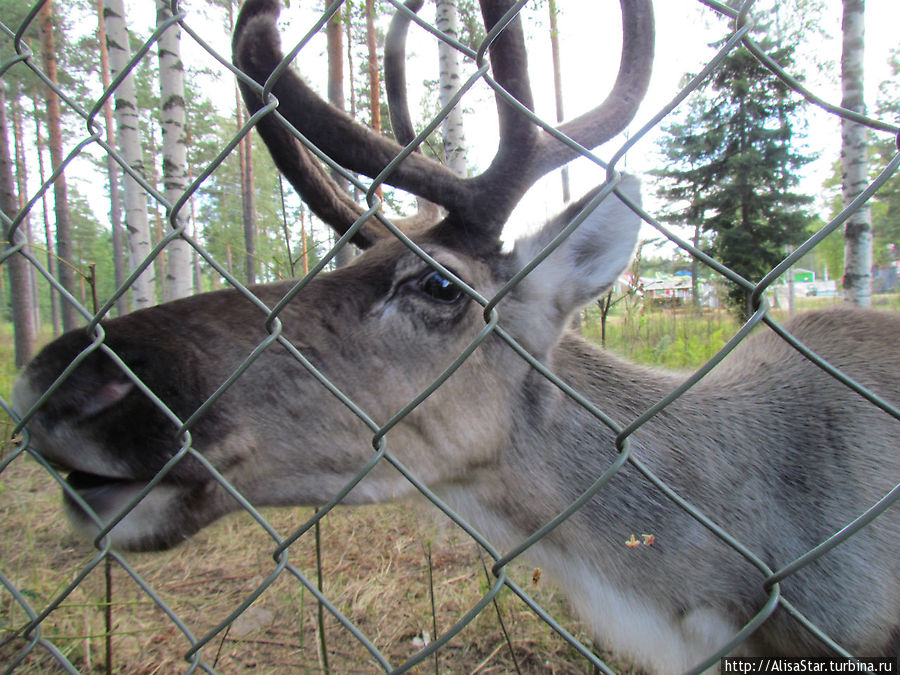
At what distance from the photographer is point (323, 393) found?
1.78 m

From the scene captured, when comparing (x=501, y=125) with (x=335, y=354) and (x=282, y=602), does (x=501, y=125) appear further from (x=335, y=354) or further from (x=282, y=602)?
(x=282, y=602)

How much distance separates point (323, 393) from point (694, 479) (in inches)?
55.9

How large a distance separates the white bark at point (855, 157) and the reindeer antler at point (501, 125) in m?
8.37

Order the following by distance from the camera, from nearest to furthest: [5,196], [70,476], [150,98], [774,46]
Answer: [70,476] < [5,196] < [774,46] < [150,98]

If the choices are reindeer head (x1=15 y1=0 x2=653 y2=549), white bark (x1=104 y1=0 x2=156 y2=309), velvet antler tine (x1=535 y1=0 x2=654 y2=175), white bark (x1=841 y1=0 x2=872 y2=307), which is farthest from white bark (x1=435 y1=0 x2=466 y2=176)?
reindeer head (x1=15 y1=0 x2=653 y2=549)

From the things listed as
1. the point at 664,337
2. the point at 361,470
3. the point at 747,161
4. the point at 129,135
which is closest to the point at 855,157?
the point at 664,337

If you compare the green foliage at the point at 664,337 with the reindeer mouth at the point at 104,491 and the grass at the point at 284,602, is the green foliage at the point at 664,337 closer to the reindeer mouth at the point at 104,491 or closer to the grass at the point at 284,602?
the grass at the point at 284,602

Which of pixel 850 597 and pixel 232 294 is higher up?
pixel 232 294

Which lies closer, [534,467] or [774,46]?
[534,467]

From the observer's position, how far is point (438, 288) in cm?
199

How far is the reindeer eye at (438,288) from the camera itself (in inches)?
77.9

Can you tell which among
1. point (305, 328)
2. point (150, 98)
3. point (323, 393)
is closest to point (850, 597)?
point (323, 393)

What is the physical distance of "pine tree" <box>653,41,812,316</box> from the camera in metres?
15.3

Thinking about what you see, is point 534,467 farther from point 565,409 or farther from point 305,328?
point 305,328
